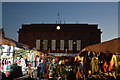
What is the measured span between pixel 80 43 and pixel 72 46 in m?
1.81

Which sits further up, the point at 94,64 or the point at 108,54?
the point at 108,54

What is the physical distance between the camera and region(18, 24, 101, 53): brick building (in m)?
36.9

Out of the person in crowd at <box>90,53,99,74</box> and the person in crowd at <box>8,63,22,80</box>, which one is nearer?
the person in crowd at <box>8,63,22,80</box>

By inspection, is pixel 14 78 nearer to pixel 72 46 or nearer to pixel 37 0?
pixel 37 0

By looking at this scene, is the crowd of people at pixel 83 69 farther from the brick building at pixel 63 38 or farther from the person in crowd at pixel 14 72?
the brick building at pixel 63 38

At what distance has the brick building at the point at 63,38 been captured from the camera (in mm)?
36906

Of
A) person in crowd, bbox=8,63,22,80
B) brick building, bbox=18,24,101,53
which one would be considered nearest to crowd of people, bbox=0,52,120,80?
person in crowd, bbox=8,63,22,80

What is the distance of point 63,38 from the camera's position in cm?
3681

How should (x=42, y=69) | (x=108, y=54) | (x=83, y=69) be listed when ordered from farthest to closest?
(x=42, y=69) < (x=83, y=69) < (x=108, y=54)

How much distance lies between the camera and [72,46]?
37031mm

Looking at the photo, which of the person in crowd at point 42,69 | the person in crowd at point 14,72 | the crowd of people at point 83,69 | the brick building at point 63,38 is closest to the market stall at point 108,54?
the crowd of people at point 83,69

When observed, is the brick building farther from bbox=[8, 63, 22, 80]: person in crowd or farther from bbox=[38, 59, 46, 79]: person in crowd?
bbox=[8, 63, 22, 80]: person in crowd

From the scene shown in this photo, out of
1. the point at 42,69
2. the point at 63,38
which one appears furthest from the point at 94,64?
the point at 63,38

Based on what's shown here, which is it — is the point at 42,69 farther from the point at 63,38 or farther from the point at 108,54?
the point at 63,38
